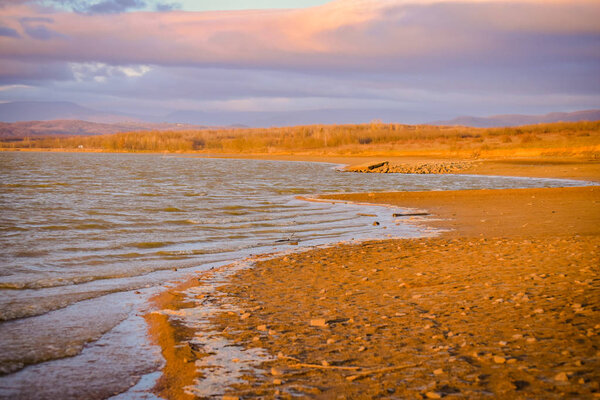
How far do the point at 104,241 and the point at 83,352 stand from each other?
330 inches

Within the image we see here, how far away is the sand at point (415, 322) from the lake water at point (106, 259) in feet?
2.17

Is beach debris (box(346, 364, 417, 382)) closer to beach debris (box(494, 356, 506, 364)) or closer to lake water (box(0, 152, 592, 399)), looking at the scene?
beach debris (box(494, 356, 506, 364))

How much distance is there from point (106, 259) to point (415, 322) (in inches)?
304

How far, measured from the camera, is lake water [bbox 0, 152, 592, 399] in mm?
5367

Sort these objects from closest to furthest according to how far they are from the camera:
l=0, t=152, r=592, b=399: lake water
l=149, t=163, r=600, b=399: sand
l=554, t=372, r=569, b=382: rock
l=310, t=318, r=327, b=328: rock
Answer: l=554, t=372, r=569, b=382: rock → l=149, t=163, r=600, b=399: sand → l=0, t=152, r=592, b=399: lake water → l=310, t=318, r=327, b=328: rock

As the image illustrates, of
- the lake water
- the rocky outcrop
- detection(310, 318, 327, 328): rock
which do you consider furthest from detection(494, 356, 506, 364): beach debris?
the rocky outcrop

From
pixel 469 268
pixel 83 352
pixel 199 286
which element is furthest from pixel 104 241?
pixel 469 268

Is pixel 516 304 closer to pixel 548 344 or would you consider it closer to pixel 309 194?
pixel 548 344

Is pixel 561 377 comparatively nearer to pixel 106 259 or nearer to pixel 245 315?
pixel 245 315

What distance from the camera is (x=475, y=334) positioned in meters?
5.56

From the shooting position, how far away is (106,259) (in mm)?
11352

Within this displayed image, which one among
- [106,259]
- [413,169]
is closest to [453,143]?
[413,169]

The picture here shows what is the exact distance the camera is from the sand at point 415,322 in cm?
451

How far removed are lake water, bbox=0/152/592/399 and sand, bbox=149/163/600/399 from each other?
663mm
